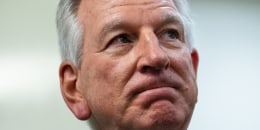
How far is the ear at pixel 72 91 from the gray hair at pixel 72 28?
0.10 feet

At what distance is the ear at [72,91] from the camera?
3.45ft

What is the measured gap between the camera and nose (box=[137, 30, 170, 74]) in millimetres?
886

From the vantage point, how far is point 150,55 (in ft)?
2.94

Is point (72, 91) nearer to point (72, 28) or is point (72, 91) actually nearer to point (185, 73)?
point (72, 28)

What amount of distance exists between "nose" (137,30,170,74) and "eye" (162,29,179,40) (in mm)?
67

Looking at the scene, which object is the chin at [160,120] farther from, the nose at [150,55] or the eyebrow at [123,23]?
the eyebrow at [123,23]

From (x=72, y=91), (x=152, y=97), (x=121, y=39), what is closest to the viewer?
(x=152, y=97)
